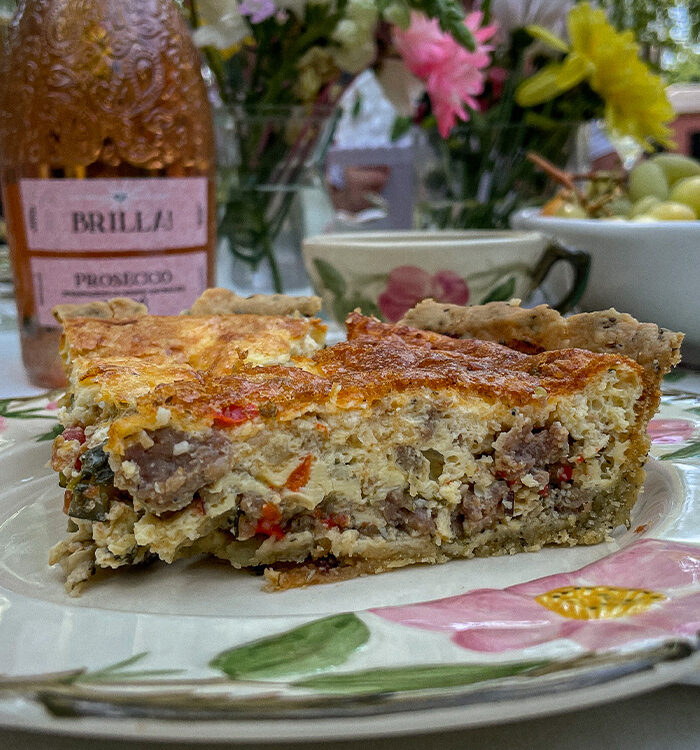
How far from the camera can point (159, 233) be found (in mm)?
2180

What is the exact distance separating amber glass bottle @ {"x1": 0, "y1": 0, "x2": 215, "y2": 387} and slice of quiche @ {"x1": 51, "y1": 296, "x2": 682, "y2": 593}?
2.88 feet

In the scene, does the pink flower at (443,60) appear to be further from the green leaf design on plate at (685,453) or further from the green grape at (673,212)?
the green leaf design on plate at (685,453)

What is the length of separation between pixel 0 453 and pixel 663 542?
121 cm

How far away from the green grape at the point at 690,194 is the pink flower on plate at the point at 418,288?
86cm

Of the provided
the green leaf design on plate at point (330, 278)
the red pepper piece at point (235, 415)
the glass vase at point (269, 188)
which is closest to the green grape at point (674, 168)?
the glass vase at point (269, 188)

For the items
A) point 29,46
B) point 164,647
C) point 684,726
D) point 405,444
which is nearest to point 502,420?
point 405,444

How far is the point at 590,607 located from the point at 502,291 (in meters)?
1.42

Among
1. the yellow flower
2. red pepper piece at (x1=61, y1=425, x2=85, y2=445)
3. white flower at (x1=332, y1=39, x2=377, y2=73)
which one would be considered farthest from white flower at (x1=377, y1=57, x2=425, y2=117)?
red pepper piece at (x1=61, y1=425, x2=85, y2=445)

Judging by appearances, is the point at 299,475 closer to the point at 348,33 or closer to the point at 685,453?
the point at 685,453

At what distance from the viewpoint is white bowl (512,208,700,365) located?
219cm

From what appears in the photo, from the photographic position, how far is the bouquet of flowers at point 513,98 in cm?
270

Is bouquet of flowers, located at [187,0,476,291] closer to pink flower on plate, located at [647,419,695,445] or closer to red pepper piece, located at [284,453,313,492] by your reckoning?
pink flower on plate, located at [647,419,695,445]

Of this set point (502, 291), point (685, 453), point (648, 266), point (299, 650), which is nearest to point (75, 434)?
point (299, 650)

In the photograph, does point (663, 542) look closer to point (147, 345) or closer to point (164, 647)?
point (164, 647)
